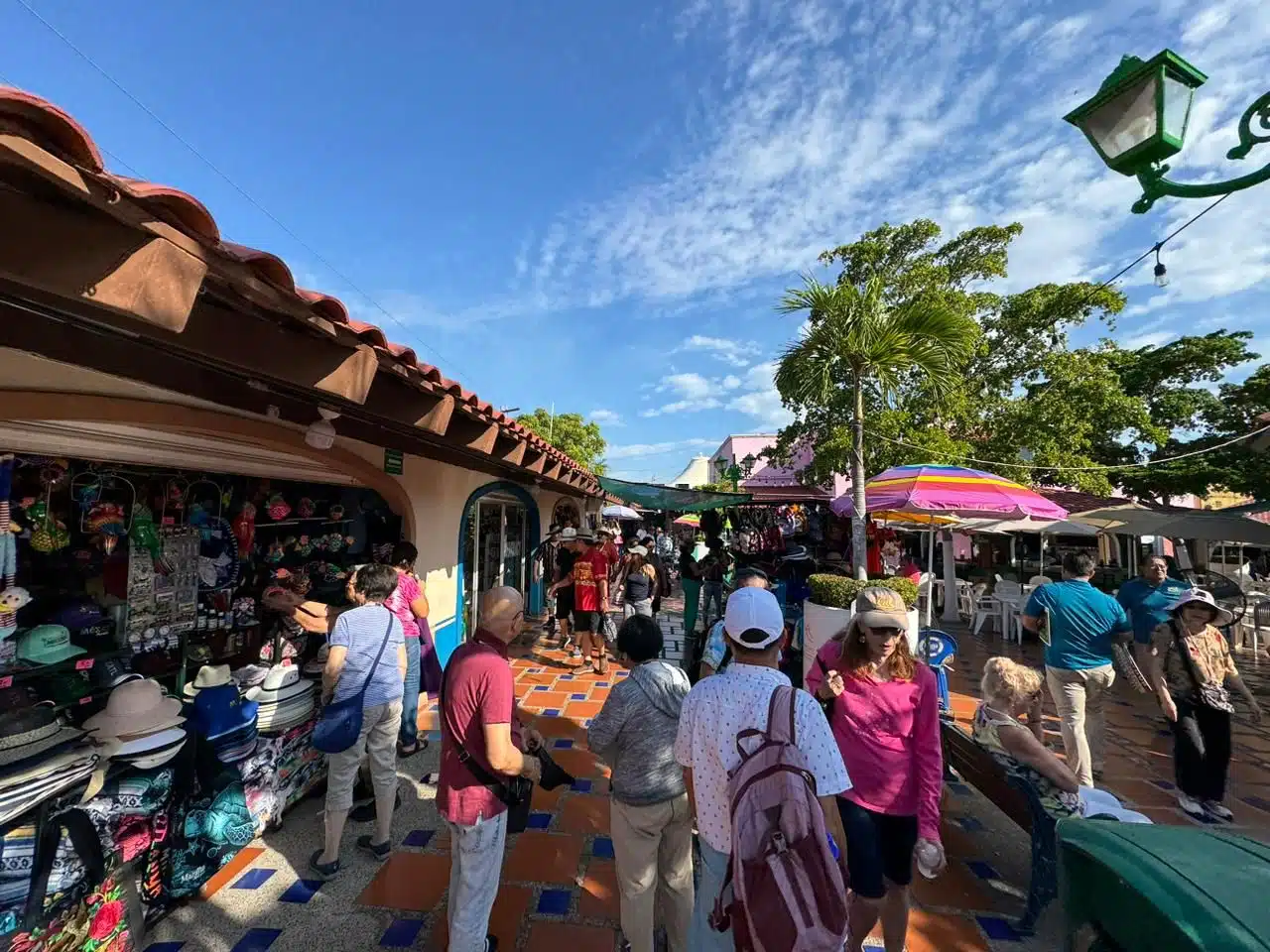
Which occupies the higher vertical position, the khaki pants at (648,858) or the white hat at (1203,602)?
the white hat at (1203,602)

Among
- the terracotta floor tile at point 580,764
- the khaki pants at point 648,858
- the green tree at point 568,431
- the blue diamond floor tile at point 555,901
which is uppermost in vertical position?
the green tree at point 568,431

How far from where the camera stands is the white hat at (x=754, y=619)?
1.88m

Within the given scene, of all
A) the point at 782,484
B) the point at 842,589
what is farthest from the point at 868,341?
the point at 782,484

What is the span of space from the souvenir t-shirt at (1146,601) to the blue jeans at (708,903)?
4.44 m

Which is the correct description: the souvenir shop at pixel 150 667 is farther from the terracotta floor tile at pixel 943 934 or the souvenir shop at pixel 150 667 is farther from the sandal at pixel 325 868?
the terracotta floor tile at pixel 943 934

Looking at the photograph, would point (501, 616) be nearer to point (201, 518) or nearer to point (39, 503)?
point (39, 503)

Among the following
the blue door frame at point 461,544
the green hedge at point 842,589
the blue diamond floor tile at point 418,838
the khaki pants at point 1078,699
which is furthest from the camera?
the blue door frame at point 461,544

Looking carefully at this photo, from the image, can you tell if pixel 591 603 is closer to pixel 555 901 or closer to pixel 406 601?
pixel 406 601

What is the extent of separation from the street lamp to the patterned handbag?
562 centimetres

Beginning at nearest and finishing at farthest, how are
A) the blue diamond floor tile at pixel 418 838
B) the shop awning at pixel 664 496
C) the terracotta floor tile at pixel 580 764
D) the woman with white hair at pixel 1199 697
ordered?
the blue diamond floor tile at pixel 418 838
the woman with white hair at pixel 1199 697
the terracotta floor tile at pixel 580 764
the shop awning at pixel 664 496

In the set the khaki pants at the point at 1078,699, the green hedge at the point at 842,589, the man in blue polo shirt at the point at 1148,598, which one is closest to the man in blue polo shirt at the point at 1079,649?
the khaki pants at the point at 1078,699

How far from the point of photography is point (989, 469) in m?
12.0

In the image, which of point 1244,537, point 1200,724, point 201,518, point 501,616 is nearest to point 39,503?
point 201,518

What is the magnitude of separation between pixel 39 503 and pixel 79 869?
1926mm
